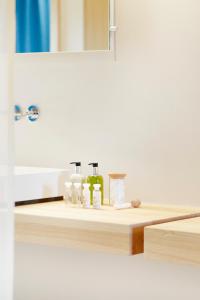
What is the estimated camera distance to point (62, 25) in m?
3.01

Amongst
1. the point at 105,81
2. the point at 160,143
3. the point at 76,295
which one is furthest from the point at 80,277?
the point at 105,81

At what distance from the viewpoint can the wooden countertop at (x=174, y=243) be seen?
1.95m

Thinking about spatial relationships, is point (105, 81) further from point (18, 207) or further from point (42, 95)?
point (18, 207)

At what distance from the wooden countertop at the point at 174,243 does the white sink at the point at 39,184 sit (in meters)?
0.84

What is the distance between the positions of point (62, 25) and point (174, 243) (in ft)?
4.94

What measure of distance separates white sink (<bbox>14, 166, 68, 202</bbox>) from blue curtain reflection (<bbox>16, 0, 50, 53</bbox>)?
2.38ft

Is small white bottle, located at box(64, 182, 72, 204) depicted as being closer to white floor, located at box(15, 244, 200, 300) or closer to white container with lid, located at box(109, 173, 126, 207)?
white container with lid, located at box(109, 173, 126, 207)

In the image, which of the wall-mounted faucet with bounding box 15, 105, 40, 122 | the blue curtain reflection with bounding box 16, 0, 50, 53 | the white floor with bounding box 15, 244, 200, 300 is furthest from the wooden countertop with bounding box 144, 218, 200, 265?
the blue curtain reflection with bounding box 16, 0, 50, 53

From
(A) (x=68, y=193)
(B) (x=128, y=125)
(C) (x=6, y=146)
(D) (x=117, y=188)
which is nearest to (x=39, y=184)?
(A) (x=68, y=193)

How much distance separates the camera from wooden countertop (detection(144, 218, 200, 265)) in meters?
1.95

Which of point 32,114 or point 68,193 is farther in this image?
point 32,114

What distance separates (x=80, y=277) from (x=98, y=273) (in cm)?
12

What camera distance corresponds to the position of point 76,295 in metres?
3.05

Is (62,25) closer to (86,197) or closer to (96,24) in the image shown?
(96,24)
